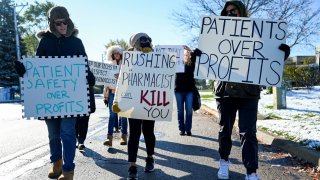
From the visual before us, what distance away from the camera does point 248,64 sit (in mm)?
5426

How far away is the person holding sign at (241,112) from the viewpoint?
514 centimetres

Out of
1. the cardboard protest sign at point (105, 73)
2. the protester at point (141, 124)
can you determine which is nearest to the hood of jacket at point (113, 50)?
the cardboard protest sign at point (105, 73)

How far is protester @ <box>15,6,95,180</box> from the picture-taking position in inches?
196

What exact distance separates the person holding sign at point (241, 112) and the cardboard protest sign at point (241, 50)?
10cm

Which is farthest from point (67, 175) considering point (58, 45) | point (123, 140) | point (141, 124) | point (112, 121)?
point (123, 140)

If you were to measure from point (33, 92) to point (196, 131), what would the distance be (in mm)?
5713

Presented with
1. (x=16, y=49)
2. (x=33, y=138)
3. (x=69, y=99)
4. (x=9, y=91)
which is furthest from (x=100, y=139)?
(x=16, y=49)

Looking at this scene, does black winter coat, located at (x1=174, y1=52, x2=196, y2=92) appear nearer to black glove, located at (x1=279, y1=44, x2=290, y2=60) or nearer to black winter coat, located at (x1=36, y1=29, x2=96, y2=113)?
black glove, located at (x1=279, y1=44, x2=290, y2=60)

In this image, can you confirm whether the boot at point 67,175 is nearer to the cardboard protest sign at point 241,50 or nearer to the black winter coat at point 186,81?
the cardboard protest sign at point 241,50

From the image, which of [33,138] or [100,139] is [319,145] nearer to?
[100,139]

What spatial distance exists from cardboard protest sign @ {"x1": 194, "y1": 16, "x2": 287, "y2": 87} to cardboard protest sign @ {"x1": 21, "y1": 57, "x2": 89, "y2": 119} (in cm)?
144

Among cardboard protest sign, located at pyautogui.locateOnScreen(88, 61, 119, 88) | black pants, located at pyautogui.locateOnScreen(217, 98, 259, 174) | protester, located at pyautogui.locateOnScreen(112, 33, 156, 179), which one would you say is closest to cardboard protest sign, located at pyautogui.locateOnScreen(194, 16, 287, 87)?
black pants, located at pyautogui.locateOnScreen(217, 98, 259, 174)

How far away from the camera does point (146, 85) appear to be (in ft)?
19.0

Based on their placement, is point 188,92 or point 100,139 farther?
point 188,92
